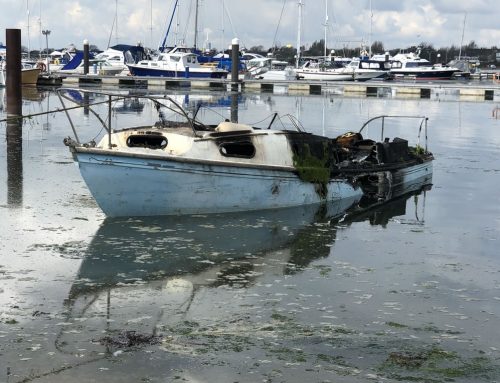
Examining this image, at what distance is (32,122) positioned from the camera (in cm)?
2733

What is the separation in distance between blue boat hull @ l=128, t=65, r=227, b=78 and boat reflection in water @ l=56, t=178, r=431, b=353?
51.7 meters

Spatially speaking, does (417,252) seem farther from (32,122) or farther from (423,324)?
(32,122)

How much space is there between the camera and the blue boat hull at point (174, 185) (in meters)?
12.1

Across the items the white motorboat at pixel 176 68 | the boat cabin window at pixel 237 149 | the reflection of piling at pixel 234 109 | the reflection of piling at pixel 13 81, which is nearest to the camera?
the boat cabin window at pixel 237 149

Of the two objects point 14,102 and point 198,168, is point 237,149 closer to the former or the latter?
point 198,168

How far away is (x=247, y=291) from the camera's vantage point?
29.4ft

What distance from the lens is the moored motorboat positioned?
39.7 ft

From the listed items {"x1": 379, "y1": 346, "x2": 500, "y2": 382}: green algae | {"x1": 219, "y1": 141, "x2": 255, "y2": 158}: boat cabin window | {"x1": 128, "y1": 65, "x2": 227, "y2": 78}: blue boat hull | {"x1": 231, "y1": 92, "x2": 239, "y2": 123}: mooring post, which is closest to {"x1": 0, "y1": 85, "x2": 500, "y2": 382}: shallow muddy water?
{"x1": 379, "y1": 346, "x2": 500, "y2": 382}: green algae

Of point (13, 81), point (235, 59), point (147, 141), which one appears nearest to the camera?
point (147, 141)

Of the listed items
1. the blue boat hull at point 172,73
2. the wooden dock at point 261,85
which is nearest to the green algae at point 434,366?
the wooden dock at point 261,85

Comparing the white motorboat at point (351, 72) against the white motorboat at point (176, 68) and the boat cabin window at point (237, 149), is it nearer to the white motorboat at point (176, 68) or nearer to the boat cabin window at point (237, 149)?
the white motorboat at point (176, 68)

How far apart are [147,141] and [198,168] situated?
1.05 m

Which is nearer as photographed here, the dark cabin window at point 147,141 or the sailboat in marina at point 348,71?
the dark cabin window at point 147,141

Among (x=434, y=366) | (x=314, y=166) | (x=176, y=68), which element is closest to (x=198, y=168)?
(x=314, y=166)
